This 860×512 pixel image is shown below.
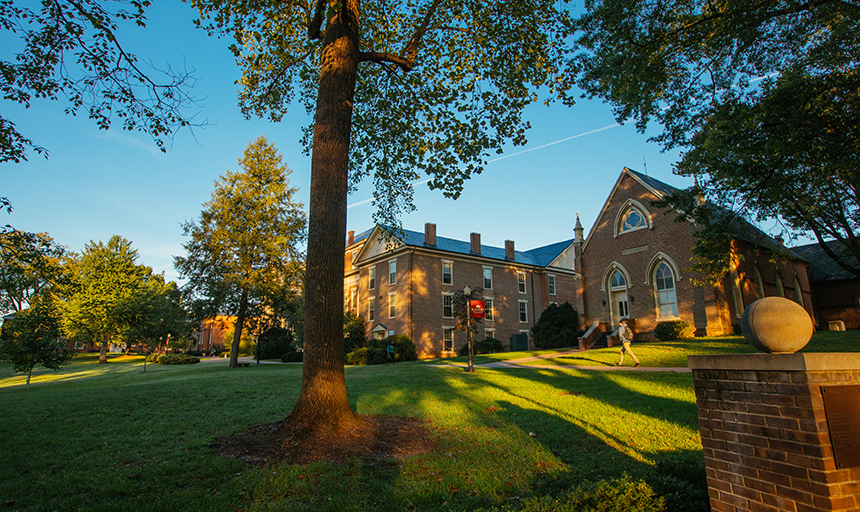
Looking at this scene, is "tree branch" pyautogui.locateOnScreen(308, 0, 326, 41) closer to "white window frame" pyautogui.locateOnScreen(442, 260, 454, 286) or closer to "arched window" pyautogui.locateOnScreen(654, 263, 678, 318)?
"arched window" pyautogui.locateOnScreen(654, 263, 678, 318)

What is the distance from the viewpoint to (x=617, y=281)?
27422 millimetres

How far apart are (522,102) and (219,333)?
84348 mm

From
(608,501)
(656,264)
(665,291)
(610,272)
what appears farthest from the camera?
(610,272)

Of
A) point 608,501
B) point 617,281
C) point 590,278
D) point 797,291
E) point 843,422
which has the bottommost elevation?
point 608,501

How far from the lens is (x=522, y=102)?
35.6ft

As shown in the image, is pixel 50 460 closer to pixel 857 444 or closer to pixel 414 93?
pixel 857 444

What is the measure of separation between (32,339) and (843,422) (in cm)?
2124

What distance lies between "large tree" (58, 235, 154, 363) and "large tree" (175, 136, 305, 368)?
57.5ft

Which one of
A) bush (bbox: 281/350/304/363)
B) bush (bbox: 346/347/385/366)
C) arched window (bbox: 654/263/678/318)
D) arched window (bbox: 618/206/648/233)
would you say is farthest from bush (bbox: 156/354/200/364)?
arched window (bbox: 654/263/678/318)

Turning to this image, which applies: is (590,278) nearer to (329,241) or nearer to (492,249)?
(492,249)

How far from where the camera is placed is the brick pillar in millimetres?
3037

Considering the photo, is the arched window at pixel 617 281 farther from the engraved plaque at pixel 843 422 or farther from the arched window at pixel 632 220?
the engraved plaque at pixel 843 422

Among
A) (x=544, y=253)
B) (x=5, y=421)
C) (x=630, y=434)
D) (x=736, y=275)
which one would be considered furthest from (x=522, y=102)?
(x=544, y=253)

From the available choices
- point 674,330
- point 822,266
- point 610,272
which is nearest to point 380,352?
point 610,272
